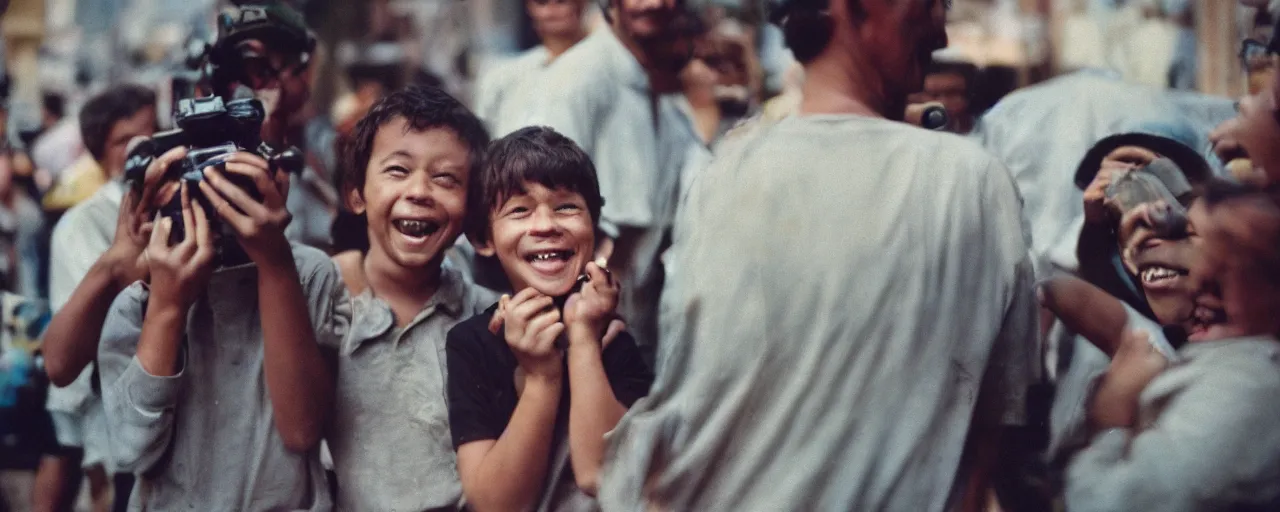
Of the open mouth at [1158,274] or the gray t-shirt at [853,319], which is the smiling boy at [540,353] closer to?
the gray t-shirt at [853,319]

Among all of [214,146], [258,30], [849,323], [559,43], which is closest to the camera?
[849,323]

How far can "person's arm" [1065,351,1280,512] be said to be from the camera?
8.48ft

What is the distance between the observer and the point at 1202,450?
2590mm

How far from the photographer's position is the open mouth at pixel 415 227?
11.2 ft

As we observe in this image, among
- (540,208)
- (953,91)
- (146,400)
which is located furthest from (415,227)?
(953,91)

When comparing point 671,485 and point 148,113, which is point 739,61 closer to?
point 148,113

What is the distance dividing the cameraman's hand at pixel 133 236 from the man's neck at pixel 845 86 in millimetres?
1597

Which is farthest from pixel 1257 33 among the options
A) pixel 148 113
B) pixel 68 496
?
pixel 68 496

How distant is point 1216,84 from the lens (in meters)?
6.64

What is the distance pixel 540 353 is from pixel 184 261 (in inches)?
33.3

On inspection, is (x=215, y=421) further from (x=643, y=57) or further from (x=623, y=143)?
(x=643, y=57)

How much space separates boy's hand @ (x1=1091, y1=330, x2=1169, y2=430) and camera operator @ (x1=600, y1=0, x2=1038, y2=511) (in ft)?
1.30

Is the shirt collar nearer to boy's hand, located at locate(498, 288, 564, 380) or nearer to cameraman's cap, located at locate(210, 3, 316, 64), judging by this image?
boy's hand, located at locate(498, 288, 564, 380)

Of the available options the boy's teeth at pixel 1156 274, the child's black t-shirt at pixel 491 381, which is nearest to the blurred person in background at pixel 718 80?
the boy's teeth at pixel 1156 274
